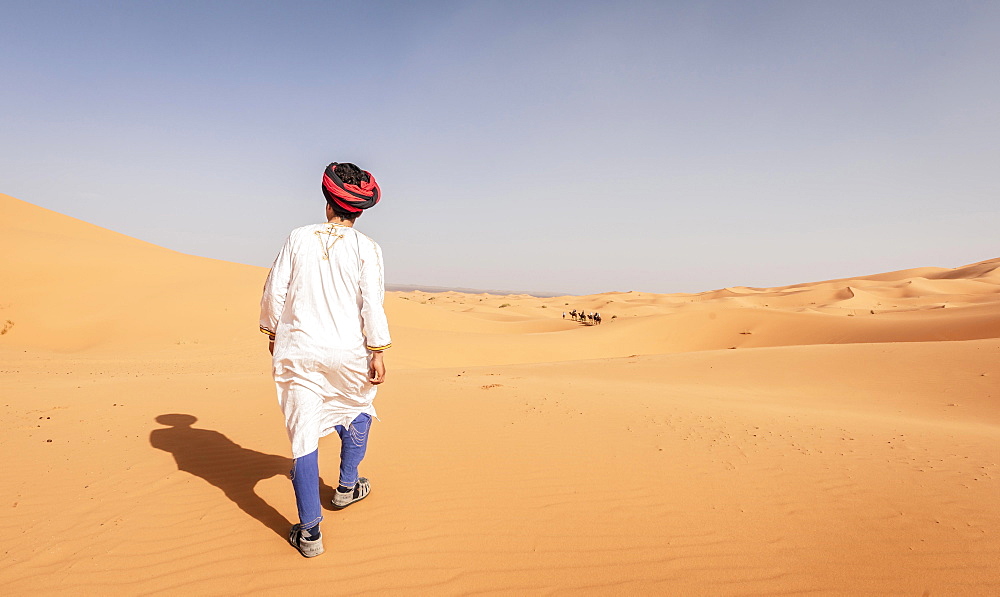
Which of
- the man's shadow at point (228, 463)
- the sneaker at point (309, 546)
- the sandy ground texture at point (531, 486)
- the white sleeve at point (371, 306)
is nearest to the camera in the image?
the sandy ground texture at point (531, 486)

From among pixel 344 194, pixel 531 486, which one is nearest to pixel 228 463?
pixel 531 486

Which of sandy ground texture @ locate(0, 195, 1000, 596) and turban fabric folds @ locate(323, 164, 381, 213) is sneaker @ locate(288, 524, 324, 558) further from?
turban fabric folds @ locate(323, 164, 381, 213)

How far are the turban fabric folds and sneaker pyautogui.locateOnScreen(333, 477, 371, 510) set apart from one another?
2013mm

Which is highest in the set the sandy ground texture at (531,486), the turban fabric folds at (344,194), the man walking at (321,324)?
the turban fabric folds at (344,194)

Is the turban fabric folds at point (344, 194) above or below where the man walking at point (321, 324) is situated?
above

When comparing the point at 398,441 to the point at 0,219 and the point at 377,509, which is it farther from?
the point at 0,219

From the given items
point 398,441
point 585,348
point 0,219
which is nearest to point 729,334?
point 585,348

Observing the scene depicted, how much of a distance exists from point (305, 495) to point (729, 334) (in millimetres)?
20848

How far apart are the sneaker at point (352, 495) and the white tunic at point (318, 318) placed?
669mm

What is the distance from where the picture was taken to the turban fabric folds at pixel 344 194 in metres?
2.99

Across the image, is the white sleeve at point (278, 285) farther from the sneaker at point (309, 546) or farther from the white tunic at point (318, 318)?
the sneaker at point (309, 546)

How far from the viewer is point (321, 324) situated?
115 inches

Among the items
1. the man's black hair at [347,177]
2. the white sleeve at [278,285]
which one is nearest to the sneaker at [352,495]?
the white sleeve at [278,285]

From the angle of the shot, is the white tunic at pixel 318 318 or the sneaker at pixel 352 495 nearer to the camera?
the white tunic at pixel 318 318
